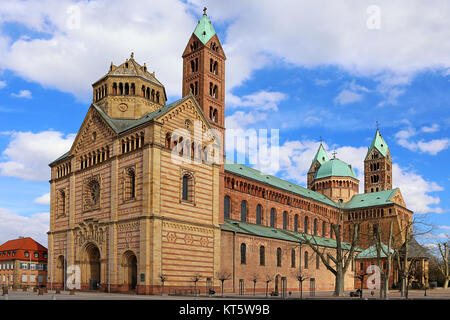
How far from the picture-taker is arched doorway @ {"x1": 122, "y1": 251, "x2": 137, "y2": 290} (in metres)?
51.3

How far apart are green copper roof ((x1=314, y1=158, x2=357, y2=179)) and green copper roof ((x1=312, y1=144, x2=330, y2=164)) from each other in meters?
12.8

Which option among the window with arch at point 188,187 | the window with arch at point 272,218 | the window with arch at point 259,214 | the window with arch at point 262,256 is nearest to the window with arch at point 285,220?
the window with arch at point 272,218

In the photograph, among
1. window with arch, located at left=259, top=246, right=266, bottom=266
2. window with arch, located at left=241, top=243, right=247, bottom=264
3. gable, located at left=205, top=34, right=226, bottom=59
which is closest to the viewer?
window with arch, located at left=241, top=243, right=247, bottom=264

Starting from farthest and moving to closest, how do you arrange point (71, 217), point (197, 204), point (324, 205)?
point (324, 205) → point (71, 217) → point (197, 204)

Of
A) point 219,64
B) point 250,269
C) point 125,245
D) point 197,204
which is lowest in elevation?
point 250,269

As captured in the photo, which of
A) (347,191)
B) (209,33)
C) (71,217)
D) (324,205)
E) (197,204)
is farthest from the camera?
(347,191)

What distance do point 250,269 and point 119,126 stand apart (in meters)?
25.3

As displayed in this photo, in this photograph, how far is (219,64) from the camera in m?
69.6

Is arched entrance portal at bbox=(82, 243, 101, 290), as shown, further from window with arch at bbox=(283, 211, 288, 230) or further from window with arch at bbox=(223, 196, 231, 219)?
window with arch at bbox=(283, 211, 288, 230)

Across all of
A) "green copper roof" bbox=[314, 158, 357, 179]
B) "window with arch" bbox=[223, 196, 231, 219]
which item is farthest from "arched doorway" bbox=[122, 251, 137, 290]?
"green copper roof" bbox=[314, 158, 357, 179]

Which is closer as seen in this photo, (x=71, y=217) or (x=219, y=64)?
(x=71, y=217)

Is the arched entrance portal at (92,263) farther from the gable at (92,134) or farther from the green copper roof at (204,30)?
the green copper roof at (204,30)
